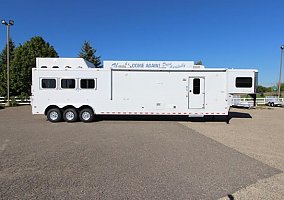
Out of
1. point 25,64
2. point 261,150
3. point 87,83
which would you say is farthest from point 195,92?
point 25,64

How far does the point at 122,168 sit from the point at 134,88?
8.47 meters

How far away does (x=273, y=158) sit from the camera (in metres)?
6.73

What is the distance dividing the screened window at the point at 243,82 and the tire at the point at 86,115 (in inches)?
312

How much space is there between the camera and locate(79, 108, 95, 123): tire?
14.0 m

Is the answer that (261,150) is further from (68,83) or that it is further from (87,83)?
(68,83)

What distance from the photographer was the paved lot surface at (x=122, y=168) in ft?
14.7

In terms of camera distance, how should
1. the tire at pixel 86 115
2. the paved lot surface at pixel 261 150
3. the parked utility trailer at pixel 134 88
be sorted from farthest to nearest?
the tire at pixel 86 115 < the parked utility trailer at pixel 134 88 < the paved lot surface at pixel 261 150

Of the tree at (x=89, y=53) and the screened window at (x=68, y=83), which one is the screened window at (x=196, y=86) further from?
the tree at (x=89, y=53)

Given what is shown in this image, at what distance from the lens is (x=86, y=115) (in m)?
14.0

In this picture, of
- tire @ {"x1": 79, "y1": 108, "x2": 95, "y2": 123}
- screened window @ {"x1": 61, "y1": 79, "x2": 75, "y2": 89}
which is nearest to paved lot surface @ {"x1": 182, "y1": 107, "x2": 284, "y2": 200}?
tire @ {"x1": 79, "y1": 108, "x2": 95, "y2": 123}

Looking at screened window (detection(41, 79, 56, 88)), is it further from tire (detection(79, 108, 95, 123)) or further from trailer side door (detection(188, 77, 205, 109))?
trailer side door (detection(188, 77, 205, 109))

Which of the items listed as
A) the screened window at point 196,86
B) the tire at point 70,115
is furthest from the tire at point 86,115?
the screened window at point 196,86

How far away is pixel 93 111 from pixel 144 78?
128 inches

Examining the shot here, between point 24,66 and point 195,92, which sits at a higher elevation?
point 24,66
